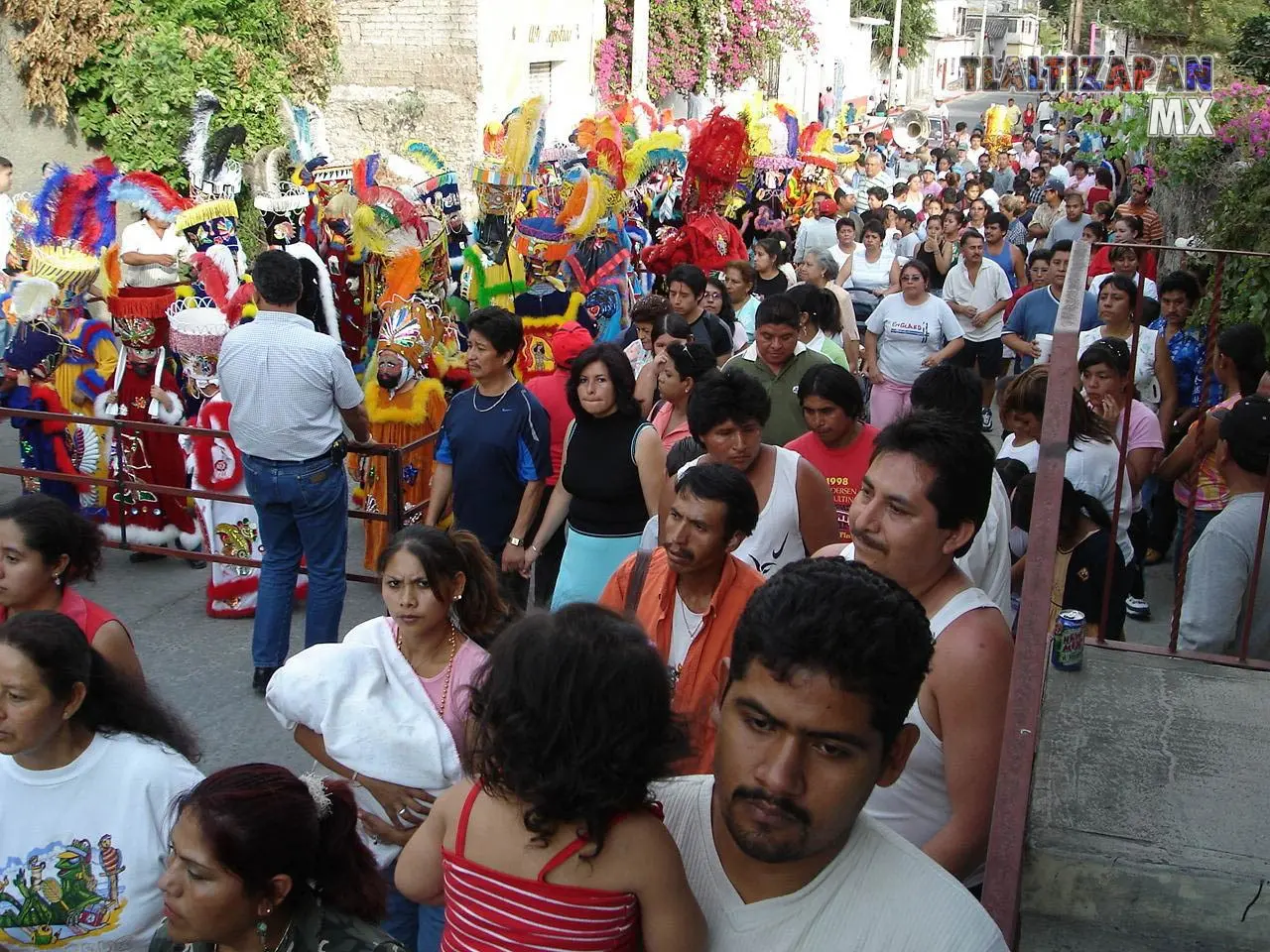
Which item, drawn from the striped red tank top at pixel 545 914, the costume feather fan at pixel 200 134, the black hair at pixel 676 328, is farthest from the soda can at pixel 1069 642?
the costume feather fan at pixel 200 134

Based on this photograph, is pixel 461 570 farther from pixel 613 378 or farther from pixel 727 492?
pixel 613 378

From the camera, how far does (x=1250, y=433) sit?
3.98 meters

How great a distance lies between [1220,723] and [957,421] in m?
1.26

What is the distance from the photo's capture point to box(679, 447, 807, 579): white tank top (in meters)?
3.95

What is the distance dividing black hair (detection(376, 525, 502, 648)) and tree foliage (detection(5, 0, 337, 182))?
13.2 metres

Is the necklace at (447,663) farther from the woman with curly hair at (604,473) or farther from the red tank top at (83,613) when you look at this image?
the woman with curly hair at (604,473)

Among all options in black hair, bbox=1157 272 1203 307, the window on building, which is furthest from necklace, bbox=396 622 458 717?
the window on building

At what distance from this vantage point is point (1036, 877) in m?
2.78

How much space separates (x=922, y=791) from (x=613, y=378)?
2848mm

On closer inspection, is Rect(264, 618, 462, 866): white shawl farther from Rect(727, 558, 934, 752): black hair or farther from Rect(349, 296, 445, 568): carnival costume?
Rect(349, 296, 445, 568): carnival costume

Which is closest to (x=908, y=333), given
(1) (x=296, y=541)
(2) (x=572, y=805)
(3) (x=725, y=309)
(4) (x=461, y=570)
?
(3) (x=725, y=309)

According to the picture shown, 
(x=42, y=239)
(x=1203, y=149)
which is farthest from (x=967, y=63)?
(x=42, y=239)

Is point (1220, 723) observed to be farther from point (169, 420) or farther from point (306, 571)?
point (169, 420)

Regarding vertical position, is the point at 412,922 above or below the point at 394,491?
below
